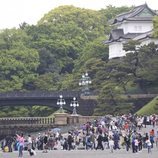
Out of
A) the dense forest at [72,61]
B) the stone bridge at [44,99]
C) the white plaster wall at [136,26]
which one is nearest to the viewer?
the dense forest at [72,61]

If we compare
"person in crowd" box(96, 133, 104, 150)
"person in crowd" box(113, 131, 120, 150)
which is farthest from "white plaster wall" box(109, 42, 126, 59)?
"person in crowd" box(113, 131, 120, 150)

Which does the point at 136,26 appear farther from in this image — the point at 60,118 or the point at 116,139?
the point at 116,139

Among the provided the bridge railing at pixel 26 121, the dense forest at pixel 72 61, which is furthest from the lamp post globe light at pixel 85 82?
the bridge railing at pixel 26 121

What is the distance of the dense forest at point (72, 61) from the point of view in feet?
295

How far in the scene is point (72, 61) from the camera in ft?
403

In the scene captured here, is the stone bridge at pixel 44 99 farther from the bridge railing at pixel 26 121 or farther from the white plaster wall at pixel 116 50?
the white plaster wall at pixel 116 50

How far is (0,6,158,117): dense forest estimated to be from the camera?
3536 inches

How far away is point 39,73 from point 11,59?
10838 millimetres

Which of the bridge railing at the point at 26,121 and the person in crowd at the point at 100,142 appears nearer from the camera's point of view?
the person in crowd at the point at 100,142

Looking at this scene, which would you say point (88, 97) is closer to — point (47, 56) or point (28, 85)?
point (28, 85)

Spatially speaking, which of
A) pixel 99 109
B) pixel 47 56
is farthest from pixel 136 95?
pixel 47 56

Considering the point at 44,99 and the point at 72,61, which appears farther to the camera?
the point at 72,61

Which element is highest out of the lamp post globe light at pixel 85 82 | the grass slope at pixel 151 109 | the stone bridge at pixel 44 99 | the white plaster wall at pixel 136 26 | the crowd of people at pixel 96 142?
the white plaster wall at pixel 136 26

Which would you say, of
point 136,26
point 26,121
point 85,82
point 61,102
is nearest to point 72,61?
point 136,26
